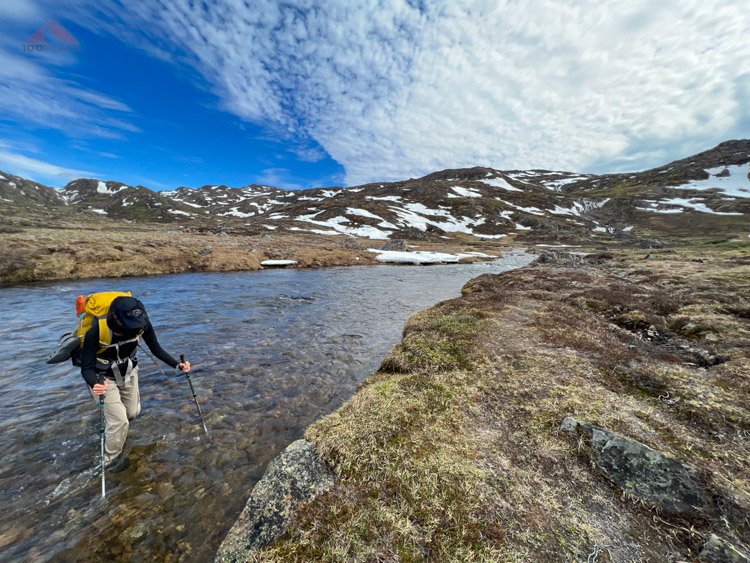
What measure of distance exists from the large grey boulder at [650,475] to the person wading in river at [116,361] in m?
10.1

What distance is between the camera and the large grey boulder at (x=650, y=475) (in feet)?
17.5

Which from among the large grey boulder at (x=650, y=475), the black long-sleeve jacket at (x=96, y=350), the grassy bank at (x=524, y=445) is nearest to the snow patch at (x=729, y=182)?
the grassy bank at (x=524, y=445)

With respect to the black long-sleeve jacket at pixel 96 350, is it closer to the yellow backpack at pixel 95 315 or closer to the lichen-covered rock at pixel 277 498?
the yellow backpack at pixel 95 315

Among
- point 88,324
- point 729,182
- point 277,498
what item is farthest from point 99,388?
point 729,182

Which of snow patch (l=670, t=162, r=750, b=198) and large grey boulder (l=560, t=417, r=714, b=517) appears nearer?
large grey boulder (l=560, t=417, r=714, b=517)

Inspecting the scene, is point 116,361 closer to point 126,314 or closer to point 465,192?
point 126,314

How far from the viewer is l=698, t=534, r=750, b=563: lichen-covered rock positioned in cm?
436

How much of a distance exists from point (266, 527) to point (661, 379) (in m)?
11.3

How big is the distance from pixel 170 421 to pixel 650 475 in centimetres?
1209

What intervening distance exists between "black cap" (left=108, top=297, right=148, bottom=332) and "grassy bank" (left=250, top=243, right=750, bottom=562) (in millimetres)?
4742

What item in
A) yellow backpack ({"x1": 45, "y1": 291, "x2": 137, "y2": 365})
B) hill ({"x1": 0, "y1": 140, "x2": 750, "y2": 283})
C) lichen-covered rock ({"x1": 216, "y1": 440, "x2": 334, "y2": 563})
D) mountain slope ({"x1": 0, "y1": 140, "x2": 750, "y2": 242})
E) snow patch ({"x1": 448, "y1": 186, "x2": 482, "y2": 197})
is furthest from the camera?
snow patch ({"x1": 448, "y1": 186, "x2": 482, "y2": 197})

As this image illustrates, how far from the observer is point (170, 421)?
9.52 metres

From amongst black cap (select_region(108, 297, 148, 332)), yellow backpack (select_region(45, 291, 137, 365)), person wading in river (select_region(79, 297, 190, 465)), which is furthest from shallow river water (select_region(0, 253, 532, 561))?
black cap (select_region(108, 297, 148, 332))

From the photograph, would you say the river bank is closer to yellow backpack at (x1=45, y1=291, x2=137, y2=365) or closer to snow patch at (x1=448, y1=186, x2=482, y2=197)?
yellow backpack at (x1=45, y1=291, x2=137, y2=365)
